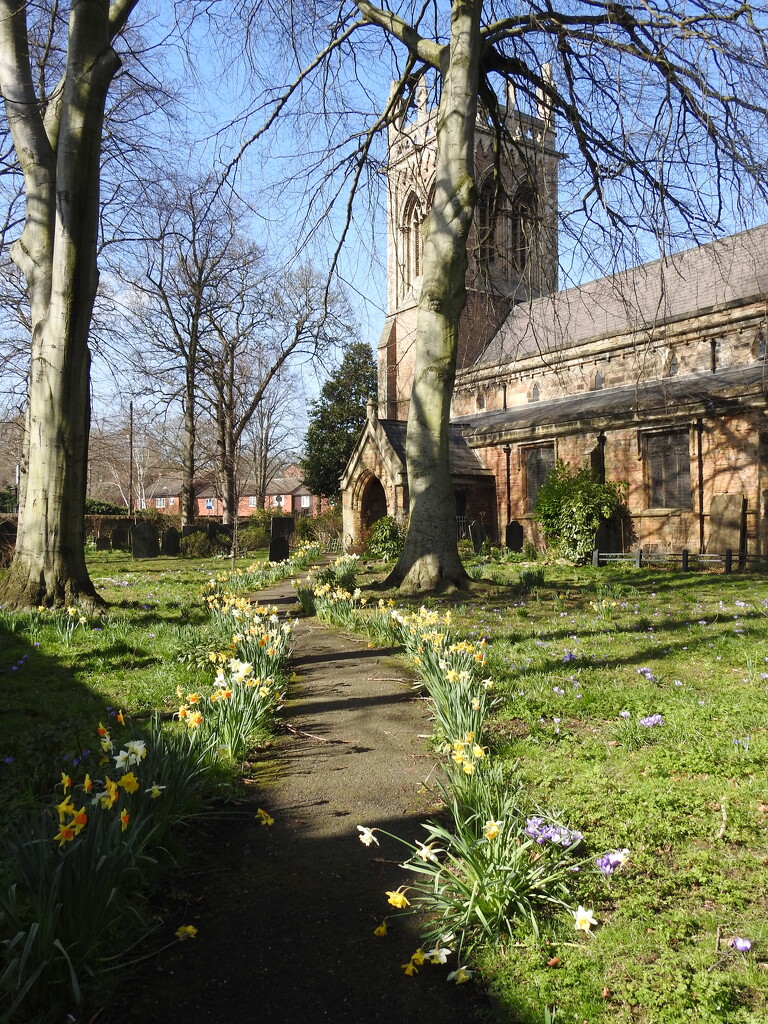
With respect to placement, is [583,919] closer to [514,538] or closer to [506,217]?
[506,217]

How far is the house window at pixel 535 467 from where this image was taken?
2280 cm

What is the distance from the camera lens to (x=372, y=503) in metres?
24.8

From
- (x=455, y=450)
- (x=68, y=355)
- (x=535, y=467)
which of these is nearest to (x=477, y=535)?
(x=535, y=467)

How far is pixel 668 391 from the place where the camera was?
458 inches

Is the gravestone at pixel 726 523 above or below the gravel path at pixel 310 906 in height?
above

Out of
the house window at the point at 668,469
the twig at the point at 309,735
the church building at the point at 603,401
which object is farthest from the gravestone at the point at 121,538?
the twig at the point at 309,735

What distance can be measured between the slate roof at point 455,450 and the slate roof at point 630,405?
0.41 m

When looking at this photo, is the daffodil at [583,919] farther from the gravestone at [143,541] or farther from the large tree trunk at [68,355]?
the gravestone at [143,541]

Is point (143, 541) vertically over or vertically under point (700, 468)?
under

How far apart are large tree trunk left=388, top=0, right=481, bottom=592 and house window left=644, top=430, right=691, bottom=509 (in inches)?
473

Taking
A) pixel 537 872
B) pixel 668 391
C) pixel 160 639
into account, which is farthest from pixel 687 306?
pixel 537 872

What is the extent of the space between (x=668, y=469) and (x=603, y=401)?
3.96 m

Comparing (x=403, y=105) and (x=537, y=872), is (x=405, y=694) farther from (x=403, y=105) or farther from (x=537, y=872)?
(x=403, y=105)

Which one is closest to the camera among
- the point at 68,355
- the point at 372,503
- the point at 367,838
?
the point at 367,838
